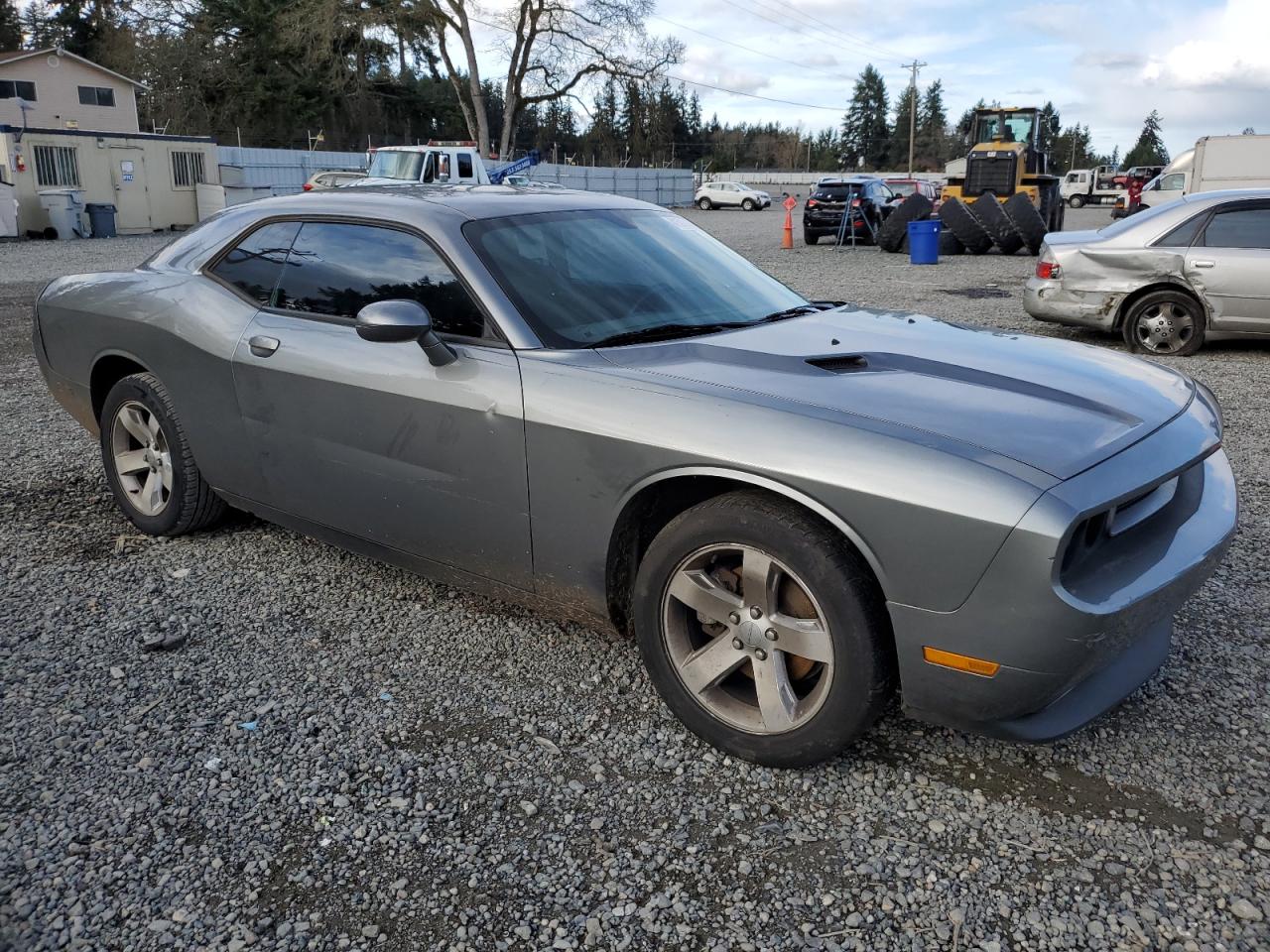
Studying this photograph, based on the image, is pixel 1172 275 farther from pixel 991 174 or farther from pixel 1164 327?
pixel 991 174

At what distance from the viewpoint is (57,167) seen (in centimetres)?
2616

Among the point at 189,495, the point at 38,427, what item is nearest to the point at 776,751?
the point at 189,495

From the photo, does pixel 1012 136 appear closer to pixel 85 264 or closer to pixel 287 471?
pixel 85 264

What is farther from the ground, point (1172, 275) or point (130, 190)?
point (130, 190)

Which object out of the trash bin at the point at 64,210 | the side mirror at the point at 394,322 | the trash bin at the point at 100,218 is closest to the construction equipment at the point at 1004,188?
the side mirror at the point at 394,322

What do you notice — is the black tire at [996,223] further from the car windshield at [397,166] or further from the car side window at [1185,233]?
the car side window at [1185,233]

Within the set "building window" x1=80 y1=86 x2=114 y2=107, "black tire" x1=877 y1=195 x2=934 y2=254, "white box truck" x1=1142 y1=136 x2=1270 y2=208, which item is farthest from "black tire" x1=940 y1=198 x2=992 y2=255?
"building window" x1=80 y1=86 x2=114 y2=107

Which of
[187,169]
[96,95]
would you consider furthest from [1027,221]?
[96,95]

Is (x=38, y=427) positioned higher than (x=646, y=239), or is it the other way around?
(x=646, y=239)

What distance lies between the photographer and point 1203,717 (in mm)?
3029

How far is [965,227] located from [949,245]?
81 cm

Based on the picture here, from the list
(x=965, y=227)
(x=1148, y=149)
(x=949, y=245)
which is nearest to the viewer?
(x=965, y=227)

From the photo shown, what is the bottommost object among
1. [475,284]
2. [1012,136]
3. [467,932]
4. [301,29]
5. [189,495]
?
[467,932]

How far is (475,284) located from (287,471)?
1.12 m
